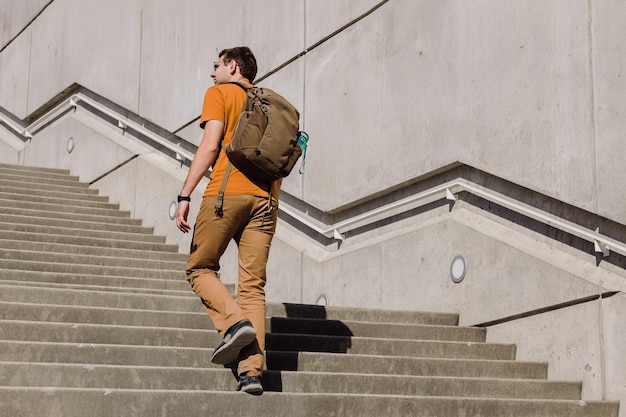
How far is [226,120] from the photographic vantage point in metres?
5.63

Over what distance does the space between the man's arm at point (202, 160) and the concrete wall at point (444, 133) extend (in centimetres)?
239

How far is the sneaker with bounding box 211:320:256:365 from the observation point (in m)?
5.13

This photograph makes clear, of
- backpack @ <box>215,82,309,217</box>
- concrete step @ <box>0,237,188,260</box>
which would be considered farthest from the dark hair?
concrete step @ <box>0,237,188,260</box>

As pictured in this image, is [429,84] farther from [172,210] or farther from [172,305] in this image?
[172,210]

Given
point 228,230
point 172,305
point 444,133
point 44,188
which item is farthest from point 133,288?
point 44,188

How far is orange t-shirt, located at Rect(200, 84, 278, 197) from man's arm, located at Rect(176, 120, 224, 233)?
5cm

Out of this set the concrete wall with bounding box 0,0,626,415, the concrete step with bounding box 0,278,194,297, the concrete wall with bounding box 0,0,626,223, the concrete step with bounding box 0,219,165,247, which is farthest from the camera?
the concrete step with bounding box 0,219,165,247

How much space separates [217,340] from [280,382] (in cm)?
63

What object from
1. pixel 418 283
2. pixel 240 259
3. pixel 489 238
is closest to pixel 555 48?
pixel 489 238

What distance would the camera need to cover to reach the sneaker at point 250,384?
5.17 meters

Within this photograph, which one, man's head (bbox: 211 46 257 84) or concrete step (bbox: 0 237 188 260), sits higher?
man's head (bbox: 211 46 257 84)

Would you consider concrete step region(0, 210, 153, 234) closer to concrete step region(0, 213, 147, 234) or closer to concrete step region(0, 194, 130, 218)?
concrete step region(0, 213, 147, 234)

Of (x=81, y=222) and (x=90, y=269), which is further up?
(x=81, y=222)

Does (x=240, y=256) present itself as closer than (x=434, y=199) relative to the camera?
Yes
